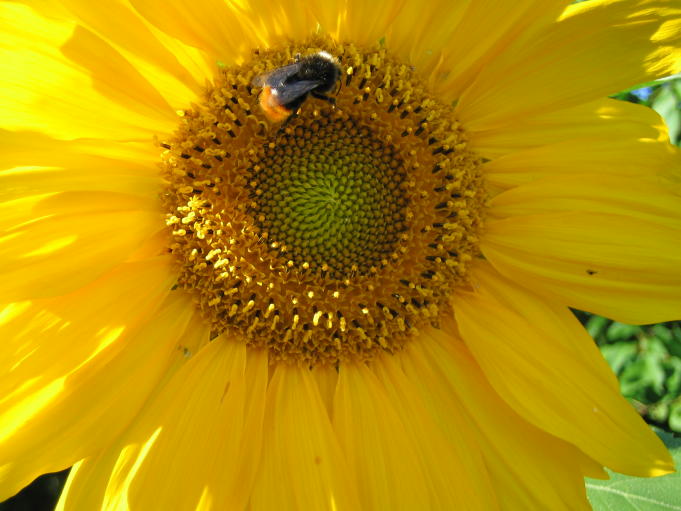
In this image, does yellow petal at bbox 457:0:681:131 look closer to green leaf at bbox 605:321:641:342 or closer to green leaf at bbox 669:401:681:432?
green leaf at bbox 605:321:641:342

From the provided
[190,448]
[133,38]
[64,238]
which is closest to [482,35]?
[133,38]

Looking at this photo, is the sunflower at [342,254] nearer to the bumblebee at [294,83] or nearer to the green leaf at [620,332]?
the bumblebee at [294,83]

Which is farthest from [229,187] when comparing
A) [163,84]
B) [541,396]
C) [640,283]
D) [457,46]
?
[640,283]

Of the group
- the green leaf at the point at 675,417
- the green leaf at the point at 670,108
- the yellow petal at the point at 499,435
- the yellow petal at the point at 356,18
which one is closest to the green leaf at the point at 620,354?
the green leaf at the point at 675,417

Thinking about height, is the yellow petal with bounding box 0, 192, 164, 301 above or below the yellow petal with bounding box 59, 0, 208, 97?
below

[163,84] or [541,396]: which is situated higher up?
[163,84]

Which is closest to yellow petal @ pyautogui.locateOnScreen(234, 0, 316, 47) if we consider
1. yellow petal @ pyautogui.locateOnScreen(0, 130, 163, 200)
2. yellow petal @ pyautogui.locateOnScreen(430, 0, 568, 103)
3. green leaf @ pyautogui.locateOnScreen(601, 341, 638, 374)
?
yellow petal @ pyautogui.locateOnScreen(430, 0, 568, 103)

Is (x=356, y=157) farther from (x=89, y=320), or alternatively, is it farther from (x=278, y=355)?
(x=89, y=320)
